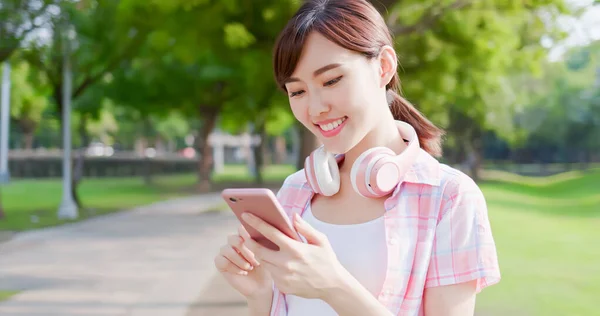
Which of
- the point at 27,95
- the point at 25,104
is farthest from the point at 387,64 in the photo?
the point at 25,104

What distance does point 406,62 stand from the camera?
55.2 ft

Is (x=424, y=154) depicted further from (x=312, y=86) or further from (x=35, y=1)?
(x=35, y=1)

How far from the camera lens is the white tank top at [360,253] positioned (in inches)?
70.0

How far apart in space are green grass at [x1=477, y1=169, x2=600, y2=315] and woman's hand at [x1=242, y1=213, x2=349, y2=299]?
6.45m

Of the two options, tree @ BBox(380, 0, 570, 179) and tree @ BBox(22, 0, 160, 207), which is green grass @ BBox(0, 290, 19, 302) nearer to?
tree @ BBox(380, 0, 570, 179)

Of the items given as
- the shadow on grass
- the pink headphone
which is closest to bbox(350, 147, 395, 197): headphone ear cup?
the pink headphone

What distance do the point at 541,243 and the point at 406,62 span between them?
503 cm

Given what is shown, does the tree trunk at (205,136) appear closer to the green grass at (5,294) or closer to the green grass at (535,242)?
the green grass at (535,242)

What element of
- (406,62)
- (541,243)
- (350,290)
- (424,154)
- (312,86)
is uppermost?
(406,62)

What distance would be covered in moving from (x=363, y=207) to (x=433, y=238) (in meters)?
0.21

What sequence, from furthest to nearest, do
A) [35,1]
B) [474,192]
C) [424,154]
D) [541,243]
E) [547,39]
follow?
[547,39], [35,1], [541,243], [424,154], [474,192]

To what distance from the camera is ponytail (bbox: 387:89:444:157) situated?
2.06m

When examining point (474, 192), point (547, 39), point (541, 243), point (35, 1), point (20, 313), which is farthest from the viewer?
point (547, 39)

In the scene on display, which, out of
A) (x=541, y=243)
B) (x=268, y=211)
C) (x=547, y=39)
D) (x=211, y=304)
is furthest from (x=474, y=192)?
(x=547, y=39)
